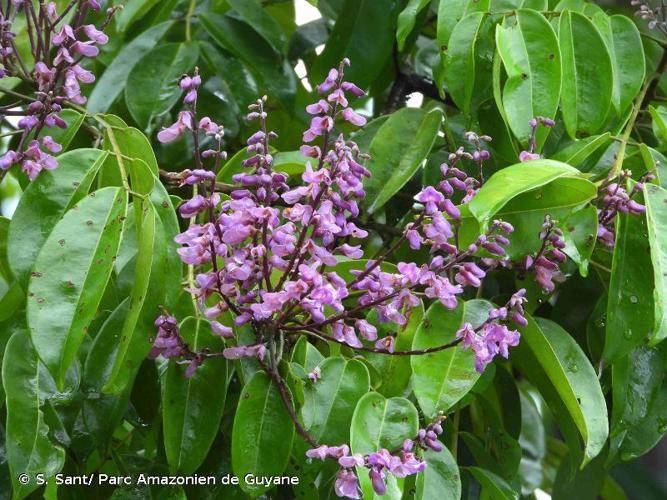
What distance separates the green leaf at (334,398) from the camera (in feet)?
3.00

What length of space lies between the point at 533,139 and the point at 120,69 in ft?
2.22

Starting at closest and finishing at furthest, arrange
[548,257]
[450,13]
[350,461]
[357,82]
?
[350,461], [548,257], [450,13], [357,82]

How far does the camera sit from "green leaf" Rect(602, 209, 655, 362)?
96 cm

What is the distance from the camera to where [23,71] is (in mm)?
1002

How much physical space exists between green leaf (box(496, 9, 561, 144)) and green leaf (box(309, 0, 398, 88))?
0.35 meters

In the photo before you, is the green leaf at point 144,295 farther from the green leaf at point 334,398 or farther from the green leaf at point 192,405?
the green leaf at point 334,398

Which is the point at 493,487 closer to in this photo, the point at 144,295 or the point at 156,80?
the point at 144,295

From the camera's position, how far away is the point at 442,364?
0.93m

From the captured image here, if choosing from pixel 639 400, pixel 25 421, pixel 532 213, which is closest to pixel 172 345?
pixel 25 421

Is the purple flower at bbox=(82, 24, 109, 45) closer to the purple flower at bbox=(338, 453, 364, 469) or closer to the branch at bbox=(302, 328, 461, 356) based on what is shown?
the branch at bbox=(302, 328, 461, 356)

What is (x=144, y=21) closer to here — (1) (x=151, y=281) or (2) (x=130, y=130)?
(2) (x=130, y=130)

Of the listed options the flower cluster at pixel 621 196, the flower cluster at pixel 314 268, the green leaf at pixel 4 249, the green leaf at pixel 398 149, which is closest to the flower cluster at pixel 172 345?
the flower cluster at pixel 314 268

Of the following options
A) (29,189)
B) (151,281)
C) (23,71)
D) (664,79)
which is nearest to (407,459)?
(151,281)

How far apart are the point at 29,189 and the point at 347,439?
38 cm
